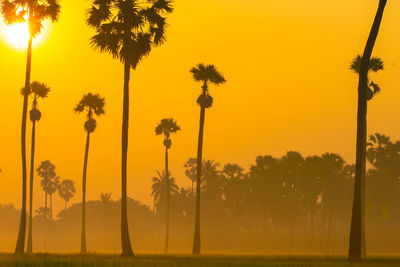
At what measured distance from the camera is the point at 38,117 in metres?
75.4

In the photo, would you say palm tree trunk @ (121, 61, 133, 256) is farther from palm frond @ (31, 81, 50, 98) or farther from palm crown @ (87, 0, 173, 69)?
palm frond @ (31, 81, 50, 98)

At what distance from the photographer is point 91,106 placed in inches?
3162

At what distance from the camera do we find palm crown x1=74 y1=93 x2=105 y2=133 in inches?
3132

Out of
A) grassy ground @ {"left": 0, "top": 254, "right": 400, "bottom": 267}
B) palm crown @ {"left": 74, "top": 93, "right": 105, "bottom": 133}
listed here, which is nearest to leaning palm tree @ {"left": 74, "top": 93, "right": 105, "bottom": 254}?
palm crown @ {"left": 74, "top": 93, "right": 105, "bottom": 133}

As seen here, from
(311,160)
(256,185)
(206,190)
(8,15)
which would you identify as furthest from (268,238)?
(8,15)

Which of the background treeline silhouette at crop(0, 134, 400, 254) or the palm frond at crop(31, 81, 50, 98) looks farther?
the background treeline silhouette at crop(0, 134, 400, 254)

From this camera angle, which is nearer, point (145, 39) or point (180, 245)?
point (145, 39)

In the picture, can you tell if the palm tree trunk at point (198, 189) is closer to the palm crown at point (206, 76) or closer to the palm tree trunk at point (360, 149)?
the palm crown at point (206, 76)

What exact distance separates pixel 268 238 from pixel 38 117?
96.8 meters

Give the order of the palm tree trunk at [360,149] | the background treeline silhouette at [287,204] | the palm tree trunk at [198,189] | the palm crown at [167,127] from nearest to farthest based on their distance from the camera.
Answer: the palm tree trunk at [360,149]
the palm tree trunk at [198,189]
the palm crown at [167,127]
the background treeline silhouette at [287,204]

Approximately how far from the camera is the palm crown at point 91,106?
7956cm

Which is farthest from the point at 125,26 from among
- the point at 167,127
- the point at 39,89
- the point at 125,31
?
the point at 167,127

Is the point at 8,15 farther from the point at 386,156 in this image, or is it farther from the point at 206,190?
the point at 206,190

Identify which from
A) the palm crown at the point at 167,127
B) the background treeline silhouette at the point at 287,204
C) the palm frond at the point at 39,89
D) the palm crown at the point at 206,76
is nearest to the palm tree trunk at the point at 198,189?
the palm crown at the point at 206,76
